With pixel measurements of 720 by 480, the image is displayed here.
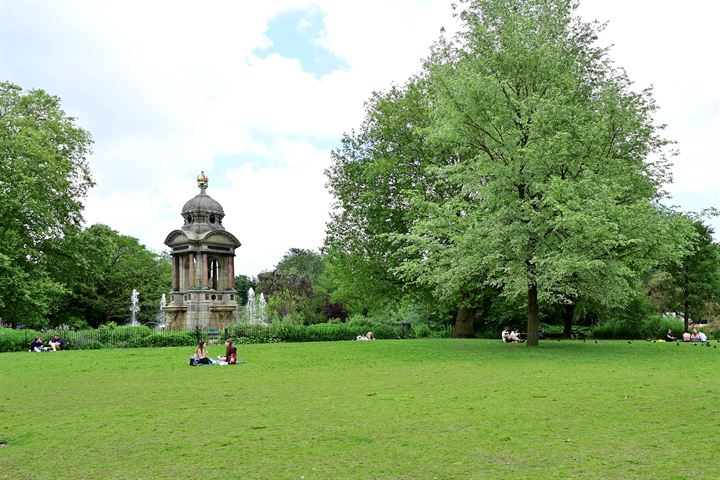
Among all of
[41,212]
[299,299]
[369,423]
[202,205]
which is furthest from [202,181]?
[369,423]

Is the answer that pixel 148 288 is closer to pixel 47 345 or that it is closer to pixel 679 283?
pixel 47 345

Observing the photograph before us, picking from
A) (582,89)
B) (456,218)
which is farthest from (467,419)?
(582,89)

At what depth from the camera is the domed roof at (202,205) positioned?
162ft

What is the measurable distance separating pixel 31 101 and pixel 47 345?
14.8 m

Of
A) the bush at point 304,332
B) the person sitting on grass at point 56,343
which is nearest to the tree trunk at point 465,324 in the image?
the bush at point 304,332

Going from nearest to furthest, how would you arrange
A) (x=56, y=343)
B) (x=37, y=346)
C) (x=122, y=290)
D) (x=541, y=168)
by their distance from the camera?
(x=541, y=168) < (x=37, y=346) < (x=56, y=343) < (x=122, y=290)

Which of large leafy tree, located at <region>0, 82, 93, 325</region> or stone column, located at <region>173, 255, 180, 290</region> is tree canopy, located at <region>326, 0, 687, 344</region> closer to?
large leafy tree, located at <region>0, 82, 93, 325</region>

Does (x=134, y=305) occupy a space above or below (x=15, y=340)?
above

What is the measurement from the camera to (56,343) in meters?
34.3

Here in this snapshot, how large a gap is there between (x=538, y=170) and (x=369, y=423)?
17.5 meters

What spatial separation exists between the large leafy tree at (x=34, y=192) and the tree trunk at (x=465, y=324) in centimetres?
2242

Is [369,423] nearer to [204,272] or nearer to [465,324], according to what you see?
[465,324]

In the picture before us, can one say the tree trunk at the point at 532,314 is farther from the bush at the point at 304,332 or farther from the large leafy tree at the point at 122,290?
the large leafy tree at the point at 122,290

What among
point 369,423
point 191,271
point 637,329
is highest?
point 191,271
